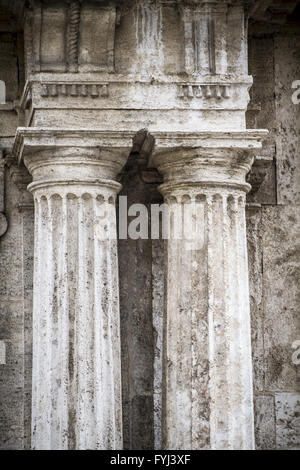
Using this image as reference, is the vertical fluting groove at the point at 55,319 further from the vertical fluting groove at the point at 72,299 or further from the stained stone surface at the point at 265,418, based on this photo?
the stained stone surface at the point at 265,418

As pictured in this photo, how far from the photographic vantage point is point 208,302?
10125 mm

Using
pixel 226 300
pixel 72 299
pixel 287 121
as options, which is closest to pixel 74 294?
pixel 72 299

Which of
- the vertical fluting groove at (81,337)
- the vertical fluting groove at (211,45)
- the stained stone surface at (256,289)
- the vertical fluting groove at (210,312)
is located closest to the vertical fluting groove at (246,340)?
the vertical fluting groove at (210,312)

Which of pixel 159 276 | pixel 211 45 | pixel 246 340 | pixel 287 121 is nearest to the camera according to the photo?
pixel 246 340

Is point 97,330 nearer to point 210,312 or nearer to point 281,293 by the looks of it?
point 210,312

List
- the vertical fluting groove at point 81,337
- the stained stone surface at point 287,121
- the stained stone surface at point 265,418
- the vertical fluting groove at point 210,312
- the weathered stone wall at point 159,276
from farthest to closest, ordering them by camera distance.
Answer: the stained stone surface at point 287,121
the stained stone surface at point 265,418
the weathered stone wall at point 159,276
the vertical fluting groove at point 210,312
the vertical fluting groove at point 81,337

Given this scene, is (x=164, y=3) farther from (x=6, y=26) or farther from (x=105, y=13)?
(x=6, y=26)

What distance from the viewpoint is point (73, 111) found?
1024cm

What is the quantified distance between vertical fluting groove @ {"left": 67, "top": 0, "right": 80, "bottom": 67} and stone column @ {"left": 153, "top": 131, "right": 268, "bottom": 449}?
1.06 meters

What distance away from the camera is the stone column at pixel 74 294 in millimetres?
9945

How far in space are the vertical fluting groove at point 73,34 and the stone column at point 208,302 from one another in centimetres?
106

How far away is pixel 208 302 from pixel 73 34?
2595 mm
